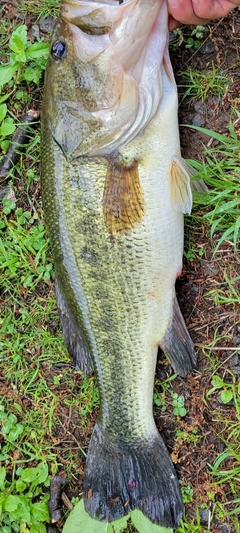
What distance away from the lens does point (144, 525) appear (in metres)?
2.76

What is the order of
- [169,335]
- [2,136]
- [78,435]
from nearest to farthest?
[169,335]
[78,435]
[2,136]

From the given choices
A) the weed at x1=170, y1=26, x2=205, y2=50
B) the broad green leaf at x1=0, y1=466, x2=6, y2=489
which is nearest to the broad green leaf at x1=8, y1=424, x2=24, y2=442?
the broad green leaf at x1=0, y1=466, x2=6, y2=489

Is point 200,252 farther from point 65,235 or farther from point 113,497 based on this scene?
point 113,497

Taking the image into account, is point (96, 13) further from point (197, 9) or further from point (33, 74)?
point (33, 74)

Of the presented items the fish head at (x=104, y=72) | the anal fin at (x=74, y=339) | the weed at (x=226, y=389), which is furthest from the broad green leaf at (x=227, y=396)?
the fish head at (x=104, y=72)

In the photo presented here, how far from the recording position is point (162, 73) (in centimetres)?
248

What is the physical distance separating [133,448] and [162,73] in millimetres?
1793

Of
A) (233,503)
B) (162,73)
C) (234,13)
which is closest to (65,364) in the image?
(233,503)

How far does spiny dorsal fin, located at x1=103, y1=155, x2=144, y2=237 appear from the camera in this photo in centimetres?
244

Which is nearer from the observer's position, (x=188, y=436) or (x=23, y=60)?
(x=188, y=436)

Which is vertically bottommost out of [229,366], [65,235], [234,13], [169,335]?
[229,366]

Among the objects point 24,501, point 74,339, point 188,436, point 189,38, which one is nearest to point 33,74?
point 189,38

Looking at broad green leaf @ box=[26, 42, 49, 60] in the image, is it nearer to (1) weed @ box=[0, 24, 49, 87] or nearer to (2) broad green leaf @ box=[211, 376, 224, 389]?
(1) weed @ box=[0, 24, 49, 87]

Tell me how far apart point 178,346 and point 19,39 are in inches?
75.1
